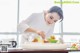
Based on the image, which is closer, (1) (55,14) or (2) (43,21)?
(1) (55,14)

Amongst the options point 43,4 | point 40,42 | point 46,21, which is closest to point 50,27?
point 46,21

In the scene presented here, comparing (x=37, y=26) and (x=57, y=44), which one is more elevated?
(x=37, y=26)

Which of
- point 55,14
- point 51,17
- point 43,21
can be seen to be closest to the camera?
point 55,14

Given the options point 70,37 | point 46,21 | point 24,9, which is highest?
point 24,9

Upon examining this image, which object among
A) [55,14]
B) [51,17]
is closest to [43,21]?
[51,17]

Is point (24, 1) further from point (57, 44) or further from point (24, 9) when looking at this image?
A: point (57, 44)

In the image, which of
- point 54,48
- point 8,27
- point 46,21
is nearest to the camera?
point 54,48

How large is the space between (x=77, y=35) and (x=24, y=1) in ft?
5.01

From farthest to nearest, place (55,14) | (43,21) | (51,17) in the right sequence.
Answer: (43,21)
(51,17)
(55,14)

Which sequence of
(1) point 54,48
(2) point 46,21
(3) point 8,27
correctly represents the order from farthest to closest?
1. (3) point 8,27
2. (2) point 46,21
3. (1) point 54,48

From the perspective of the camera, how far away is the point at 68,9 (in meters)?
4.31

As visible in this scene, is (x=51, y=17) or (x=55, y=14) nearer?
(x=55, y=14)

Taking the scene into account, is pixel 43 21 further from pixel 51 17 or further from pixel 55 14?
pixel 55 14

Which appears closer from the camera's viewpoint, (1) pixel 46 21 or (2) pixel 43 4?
(1) pixel 46 21
